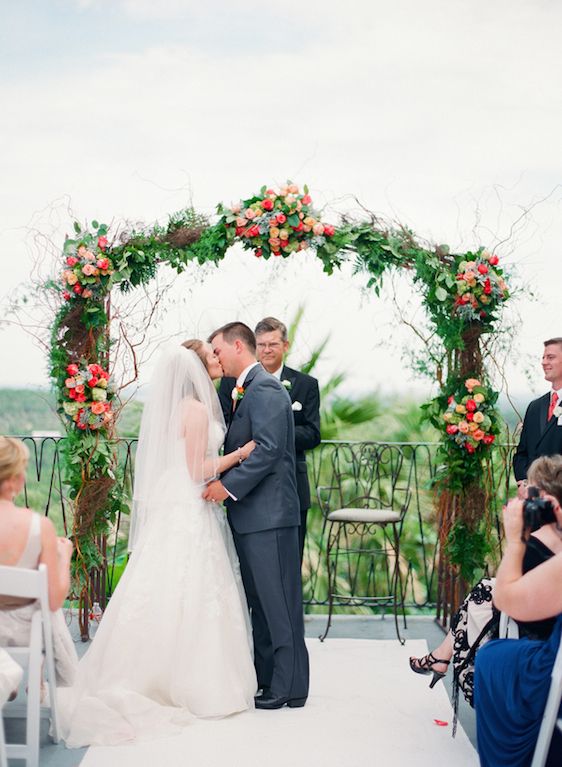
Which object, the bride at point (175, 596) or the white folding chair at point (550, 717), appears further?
the bride at point (175, 596)

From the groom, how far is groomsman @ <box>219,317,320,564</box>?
2.88 ft

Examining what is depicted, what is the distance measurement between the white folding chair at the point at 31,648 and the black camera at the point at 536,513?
1559 millimetres

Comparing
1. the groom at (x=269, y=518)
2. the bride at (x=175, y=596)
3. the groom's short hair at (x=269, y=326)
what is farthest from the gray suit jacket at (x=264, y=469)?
the groom's short hair at (x=269, y=326)

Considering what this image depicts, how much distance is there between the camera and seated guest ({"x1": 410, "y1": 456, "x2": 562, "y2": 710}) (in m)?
3.06

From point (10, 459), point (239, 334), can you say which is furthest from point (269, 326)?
point (10, 459)

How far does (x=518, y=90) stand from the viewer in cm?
1256

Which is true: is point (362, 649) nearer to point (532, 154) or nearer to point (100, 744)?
point (100, 744)

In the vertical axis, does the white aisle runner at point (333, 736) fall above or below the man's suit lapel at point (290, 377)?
below

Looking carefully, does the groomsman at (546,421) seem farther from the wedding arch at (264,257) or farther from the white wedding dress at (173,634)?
the white wedding dress at (173,634)

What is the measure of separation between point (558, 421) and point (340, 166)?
29.5ft

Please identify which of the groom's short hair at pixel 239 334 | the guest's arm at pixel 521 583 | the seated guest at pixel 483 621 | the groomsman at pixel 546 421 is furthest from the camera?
the groomsman at pixel 546 421

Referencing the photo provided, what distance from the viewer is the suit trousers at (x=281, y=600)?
421 centimetres

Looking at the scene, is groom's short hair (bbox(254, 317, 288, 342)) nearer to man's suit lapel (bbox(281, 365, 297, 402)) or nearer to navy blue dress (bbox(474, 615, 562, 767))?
man's suit lapel (bbox(281, 365, 297, 402))

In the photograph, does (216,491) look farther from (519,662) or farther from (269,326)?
(519,662)
